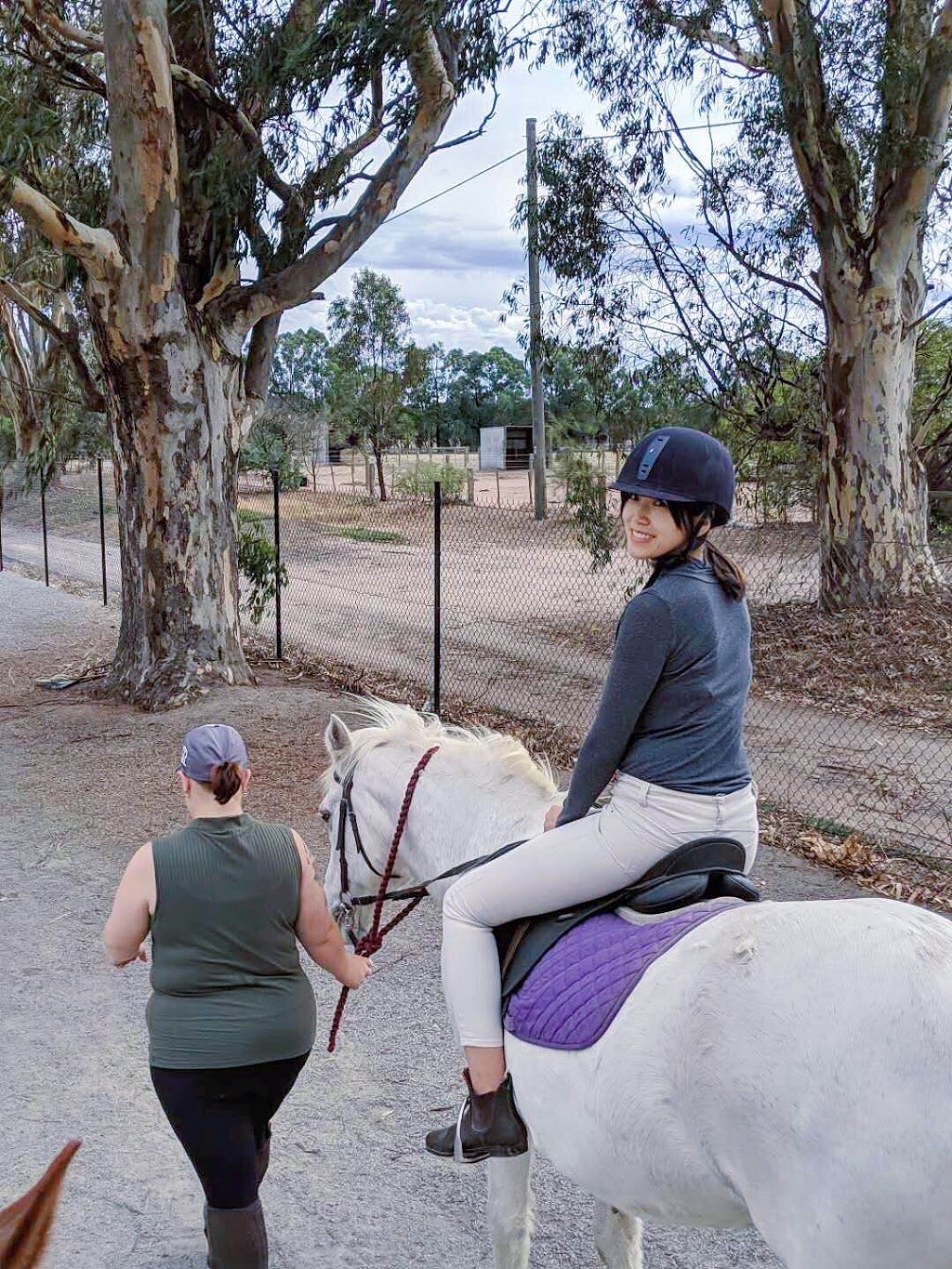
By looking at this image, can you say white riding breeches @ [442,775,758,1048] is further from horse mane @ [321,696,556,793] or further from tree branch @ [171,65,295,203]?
tree branch @ [171,65,295,203]

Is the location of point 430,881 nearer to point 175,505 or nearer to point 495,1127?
point 495,1127

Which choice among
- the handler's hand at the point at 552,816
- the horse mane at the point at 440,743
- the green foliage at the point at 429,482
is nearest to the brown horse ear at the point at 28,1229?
the handler's hand at the point at 552,816

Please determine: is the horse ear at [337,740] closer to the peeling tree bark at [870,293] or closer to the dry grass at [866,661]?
the dry grass at [866,661]

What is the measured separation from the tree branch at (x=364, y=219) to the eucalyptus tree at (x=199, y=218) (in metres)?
0.02

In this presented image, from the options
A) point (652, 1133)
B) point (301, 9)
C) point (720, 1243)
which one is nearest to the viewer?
point (652, 1133)

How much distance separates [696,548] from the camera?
2.67m

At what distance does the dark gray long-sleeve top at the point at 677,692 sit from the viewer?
2547 mm

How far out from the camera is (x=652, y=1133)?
2289mm

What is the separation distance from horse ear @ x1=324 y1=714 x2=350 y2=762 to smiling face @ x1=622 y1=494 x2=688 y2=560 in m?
1.52

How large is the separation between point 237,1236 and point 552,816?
1410 mm

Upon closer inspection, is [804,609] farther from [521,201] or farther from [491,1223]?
[491,1223]

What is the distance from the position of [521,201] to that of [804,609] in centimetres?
776

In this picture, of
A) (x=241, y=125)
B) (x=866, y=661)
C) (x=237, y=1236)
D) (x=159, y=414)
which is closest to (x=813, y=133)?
(x=866, y=661)

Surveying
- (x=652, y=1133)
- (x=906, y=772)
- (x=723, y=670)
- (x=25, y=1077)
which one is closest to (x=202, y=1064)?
(x=652, y=1133)
